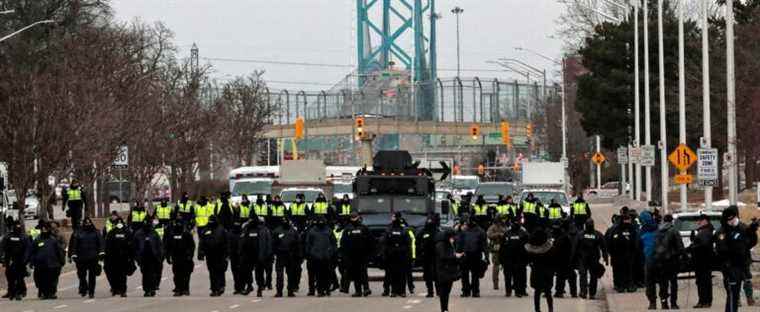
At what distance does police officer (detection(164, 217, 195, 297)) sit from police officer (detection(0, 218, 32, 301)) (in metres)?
2.68

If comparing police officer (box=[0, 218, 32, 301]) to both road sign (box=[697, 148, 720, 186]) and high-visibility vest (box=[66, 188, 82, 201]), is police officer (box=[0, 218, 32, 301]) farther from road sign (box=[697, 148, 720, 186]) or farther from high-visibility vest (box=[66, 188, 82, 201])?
high-visibility vest (box=[66, 188, 82, 201])

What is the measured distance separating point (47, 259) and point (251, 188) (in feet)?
97.7

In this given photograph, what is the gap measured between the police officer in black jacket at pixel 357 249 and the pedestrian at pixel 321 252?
25 cm

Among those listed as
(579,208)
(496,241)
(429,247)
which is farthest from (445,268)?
(579,208)

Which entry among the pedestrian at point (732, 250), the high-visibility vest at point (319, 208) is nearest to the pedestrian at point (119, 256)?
the high-visibility vest at point (319, 208)

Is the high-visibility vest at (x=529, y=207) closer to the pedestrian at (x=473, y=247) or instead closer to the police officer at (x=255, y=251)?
the police officer at (x=255, y=251)

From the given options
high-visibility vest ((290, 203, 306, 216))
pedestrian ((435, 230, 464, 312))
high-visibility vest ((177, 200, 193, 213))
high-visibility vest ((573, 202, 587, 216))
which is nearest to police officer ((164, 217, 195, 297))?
pedestrian ((435, 230, 464, 312))

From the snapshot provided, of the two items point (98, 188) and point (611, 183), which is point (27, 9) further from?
point (611, 183)

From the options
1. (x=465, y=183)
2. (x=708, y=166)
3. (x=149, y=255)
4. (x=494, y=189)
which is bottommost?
(x=149, y=255)

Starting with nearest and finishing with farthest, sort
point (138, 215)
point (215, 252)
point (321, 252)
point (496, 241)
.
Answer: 1. point (321, 252)
2. point (215, 252)
3. point (496, 241)
4. point (138, 215)

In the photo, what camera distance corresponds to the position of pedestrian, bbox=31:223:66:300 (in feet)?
102

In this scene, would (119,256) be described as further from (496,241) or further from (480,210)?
(480,210)

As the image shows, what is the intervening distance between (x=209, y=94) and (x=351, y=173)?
1195 inches

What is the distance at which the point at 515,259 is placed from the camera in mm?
30797
